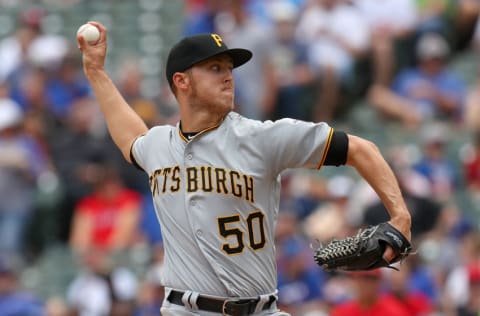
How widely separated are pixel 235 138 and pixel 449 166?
5.89 m

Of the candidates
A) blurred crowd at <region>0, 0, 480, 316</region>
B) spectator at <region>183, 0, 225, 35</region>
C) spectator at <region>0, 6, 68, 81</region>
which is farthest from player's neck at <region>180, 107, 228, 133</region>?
spectator at <region>0, 6, 68, 81</region>

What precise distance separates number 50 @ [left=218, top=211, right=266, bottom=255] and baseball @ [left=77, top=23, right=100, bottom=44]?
1.38 m

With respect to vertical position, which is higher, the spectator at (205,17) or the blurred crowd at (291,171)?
the spectator at (205,17)

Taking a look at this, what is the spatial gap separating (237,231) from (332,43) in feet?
23.7

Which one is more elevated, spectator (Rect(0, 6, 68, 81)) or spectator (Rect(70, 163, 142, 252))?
spectator (Rect(0, 6, 68, 81))

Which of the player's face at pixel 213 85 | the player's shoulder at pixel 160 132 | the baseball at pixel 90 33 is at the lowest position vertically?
the player's shoulder at pixel 160 132

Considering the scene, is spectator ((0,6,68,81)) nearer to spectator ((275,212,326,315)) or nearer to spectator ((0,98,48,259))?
spectator ((0,98,48,259))

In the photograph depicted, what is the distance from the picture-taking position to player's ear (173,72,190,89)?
550cm

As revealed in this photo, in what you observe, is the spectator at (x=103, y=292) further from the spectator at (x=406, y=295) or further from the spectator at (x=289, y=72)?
the spectator at (x=289, y=72)

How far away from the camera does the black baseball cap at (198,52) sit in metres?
5.39

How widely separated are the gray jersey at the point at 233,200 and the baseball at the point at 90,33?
1006 millimetres

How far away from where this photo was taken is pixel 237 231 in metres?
5.32

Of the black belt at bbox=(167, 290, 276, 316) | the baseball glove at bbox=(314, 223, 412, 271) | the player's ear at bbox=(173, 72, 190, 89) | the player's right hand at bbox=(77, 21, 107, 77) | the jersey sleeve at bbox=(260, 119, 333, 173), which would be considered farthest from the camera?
the player's right hand at bbox=(77, 21, 107, 77)

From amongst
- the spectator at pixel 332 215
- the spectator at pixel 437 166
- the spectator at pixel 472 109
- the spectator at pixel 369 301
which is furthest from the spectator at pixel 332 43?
the spectator at pixel 369 301
